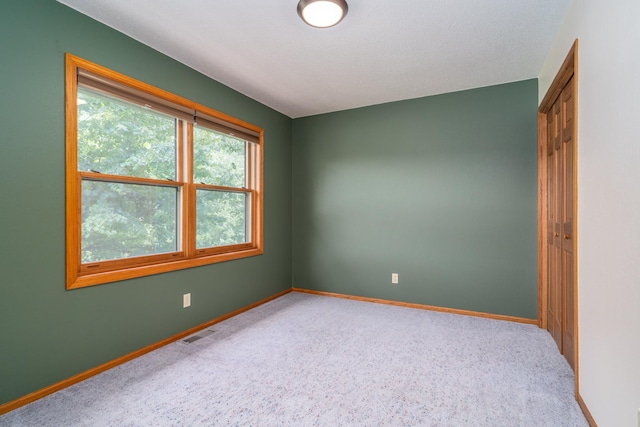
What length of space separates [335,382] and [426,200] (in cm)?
235

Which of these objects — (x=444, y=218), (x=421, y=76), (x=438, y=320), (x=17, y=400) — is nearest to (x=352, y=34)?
(x=421, y=76)

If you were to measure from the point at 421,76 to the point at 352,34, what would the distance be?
109cm

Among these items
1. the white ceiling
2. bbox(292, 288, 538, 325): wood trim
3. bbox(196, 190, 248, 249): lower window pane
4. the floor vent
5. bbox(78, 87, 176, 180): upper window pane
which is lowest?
the floor vent

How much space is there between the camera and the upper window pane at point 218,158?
121 inches

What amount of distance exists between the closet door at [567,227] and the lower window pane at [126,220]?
3.20 meters

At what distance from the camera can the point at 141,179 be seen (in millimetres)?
2496

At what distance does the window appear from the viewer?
7.05 ft

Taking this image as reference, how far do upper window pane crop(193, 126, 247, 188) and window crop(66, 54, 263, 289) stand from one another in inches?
0.4

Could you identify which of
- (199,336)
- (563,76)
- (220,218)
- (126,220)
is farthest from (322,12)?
(199,336)

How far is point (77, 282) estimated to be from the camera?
6.79 feet

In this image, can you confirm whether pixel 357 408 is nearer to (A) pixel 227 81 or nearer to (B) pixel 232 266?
(B) pixel 232 266
